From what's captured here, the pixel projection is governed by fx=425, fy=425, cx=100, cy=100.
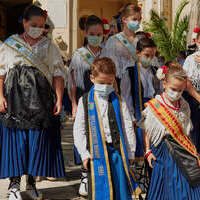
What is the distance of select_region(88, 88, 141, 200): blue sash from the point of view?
3.23 metres

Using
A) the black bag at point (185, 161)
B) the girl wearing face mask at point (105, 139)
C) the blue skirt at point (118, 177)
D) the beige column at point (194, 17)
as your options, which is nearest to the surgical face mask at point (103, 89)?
the girl wearing face mask at point (105, 139)

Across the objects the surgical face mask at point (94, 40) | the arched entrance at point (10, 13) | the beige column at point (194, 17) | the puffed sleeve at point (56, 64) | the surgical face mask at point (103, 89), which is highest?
the arched entrance at point (10, 13)

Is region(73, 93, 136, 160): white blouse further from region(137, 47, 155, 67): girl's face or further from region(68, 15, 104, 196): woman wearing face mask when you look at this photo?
region(137, 47, 155, 67): girl's face

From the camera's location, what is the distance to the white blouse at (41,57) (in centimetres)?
399

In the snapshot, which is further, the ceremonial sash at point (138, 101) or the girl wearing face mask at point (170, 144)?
the ceremonial sash at point (138, 101)

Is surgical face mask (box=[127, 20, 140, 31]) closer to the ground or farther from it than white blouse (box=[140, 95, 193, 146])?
farther from it

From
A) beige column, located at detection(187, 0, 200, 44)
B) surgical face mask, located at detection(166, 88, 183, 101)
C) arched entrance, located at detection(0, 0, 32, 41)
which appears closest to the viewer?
surgical face mask, located at detection(166, 88, 183, 101)

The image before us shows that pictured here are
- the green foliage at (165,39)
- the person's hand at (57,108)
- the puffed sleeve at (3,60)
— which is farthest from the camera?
the green foliage at (165,39)

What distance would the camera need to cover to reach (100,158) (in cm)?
327

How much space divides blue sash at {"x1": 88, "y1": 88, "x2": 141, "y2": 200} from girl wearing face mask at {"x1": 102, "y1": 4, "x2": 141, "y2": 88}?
1249mm

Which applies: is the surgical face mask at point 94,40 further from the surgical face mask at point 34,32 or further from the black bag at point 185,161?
the black bag at point 185,161

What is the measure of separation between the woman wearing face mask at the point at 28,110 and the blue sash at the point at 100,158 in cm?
79

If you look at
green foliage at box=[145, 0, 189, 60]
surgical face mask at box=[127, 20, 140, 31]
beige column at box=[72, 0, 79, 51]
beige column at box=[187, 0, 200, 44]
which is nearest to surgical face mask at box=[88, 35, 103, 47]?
surgical face mask at box=[127, 20, 140, 31]

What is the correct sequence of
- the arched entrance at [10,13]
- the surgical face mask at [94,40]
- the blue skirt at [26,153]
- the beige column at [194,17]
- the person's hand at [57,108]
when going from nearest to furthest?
the blue skirt at [26,153] → the person's hand at [57,108] → the surgical face mask at [94,40] → the beige column at [194,17] → the arched entrance at [10,13]
